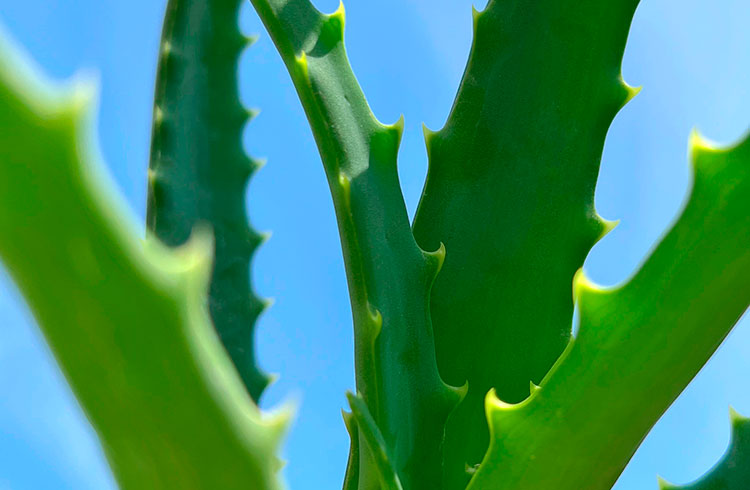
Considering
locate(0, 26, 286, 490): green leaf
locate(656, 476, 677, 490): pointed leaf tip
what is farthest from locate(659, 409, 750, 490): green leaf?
locate(0, 26, 286, 490): green leaf

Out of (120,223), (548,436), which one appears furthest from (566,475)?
(120,223)

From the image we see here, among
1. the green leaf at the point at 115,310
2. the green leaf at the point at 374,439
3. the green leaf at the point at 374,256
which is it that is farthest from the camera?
the green leaf at the point at 374,256

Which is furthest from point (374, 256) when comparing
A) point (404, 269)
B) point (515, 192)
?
point (515, 192)

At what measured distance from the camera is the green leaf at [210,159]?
78 cm

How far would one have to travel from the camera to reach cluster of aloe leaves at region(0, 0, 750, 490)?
0.24 meters

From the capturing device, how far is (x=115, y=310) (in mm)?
247

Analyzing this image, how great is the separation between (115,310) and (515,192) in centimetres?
41

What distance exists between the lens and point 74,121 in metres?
0.23

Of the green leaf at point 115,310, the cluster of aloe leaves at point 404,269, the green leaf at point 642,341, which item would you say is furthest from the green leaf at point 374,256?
the green leaf at point 115,310

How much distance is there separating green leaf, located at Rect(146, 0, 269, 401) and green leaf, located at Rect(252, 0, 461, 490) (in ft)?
0.80

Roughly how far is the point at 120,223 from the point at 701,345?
288mm

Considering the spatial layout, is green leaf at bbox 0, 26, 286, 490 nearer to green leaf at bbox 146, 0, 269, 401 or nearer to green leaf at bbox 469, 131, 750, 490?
green leaf at bbox 469, 131, 750, 490

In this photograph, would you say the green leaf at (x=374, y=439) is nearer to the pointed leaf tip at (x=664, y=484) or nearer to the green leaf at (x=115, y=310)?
the green leaf at (x=115, y=310)

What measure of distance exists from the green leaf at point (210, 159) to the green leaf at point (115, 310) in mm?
474
